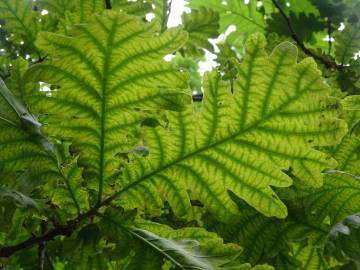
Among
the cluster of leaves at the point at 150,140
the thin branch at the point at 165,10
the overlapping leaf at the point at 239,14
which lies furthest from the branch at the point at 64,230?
the overlapping leaf at the point at 239,14

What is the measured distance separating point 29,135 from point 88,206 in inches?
9.0

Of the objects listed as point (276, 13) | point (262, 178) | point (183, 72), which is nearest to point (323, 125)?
point (262, 178)

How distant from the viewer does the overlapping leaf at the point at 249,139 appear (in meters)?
1.11

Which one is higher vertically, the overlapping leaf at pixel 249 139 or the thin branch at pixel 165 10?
the thin branch at pixel 165 10

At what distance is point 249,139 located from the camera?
114 cm

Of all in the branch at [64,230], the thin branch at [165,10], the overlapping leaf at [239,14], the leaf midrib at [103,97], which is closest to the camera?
the leaf midrib at [103,97]

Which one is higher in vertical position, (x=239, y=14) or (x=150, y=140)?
(x=239, y=14)

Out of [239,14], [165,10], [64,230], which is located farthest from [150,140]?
[239,14]

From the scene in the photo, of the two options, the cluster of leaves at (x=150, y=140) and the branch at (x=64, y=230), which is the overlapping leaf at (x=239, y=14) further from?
the branch at (x=64, y=230)

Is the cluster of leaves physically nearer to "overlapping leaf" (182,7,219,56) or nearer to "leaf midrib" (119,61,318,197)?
"leaf midrib" (119,61,318,197)

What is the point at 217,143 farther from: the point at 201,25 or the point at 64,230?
the point at 201,25

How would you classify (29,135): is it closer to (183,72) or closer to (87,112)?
(87,112)

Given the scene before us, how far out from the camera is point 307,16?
9.56ft

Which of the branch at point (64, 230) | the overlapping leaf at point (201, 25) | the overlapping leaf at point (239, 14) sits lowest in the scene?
the branch at point (64, 230)
